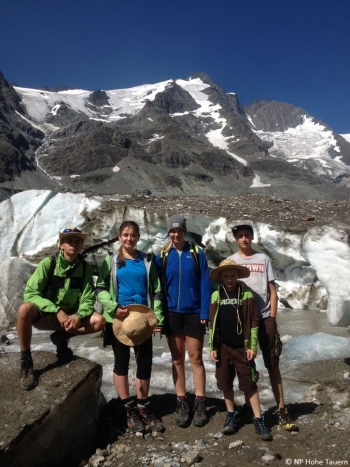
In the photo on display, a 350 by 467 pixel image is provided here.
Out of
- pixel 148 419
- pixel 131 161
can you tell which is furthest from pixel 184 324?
pixel 131 161

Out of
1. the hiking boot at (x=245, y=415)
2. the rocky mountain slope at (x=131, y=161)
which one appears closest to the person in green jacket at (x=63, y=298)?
the hiking boot at (x=245, y=415)

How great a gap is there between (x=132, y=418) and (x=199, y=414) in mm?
677

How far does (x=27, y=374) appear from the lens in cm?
374

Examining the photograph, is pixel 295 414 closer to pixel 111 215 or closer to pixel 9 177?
pixel 111 215

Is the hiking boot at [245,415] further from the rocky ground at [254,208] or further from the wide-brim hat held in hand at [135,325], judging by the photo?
the rocky ground at [254,208]

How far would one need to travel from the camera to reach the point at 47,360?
4.14m

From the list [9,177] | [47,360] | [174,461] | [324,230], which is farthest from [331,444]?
[9,177]

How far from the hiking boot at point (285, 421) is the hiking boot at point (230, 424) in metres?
0.43

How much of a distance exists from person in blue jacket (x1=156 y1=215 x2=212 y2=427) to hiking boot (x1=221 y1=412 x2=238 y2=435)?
0.29m

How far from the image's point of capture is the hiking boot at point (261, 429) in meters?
3.65

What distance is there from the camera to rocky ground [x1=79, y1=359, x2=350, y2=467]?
3.40m

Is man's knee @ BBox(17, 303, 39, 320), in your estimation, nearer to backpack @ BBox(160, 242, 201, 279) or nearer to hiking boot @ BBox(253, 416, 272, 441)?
backpack @ BBox(160, 242, 201, 279)

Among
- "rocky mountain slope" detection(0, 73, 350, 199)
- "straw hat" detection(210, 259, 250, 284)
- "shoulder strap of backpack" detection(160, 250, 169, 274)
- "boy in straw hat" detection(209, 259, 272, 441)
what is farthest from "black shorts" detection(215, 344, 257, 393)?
"rocky mountain slope" detection(0, 73, 350, 199)

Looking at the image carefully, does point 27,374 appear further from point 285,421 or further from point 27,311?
point 285,421
